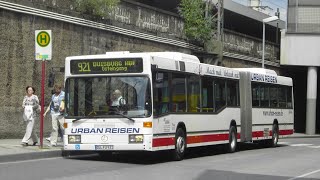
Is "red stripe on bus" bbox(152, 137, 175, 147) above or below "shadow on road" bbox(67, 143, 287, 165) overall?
above

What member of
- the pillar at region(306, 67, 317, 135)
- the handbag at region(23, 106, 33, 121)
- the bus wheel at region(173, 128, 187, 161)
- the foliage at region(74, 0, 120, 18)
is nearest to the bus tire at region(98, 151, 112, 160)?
the bus wheel at region(173, 128, 187, 161)

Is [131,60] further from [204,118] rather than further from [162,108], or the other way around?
[204,118]

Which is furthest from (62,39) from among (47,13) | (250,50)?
(250,50)

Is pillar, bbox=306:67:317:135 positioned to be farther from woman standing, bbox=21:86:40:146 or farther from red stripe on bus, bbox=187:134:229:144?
woman standing, bbox=21:86:40:146

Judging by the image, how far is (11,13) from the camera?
21.3 m

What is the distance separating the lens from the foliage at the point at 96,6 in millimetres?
25312

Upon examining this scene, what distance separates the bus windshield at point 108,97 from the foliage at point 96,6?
9.32 meters

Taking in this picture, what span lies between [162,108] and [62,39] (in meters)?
8.51

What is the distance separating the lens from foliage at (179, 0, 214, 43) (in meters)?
33.6

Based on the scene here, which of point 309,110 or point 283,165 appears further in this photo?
point 309,110

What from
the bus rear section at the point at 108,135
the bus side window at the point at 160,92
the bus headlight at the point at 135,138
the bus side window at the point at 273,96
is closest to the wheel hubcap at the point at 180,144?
the bus side window at the point at 160,92

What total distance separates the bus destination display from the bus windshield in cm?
19

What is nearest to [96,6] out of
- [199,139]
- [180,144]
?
[199,139]

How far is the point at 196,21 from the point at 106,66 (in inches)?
711
